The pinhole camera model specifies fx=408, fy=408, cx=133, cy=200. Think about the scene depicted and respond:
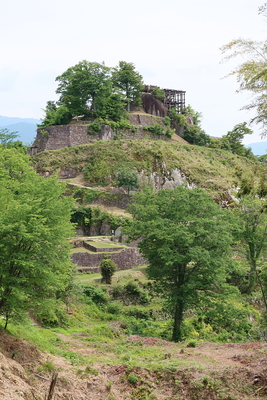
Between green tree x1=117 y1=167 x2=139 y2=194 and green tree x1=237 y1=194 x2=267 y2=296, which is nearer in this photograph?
green tree x1=237 y1=194 x2=267 y2=296

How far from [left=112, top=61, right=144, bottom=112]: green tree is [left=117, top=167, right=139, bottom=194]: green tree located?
649 inches

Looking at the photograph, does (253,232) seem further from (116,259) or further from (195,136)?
(195,136)

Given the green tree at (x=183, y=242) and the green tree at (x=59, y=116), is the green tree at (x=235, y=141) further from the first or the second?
the green tree at (x=183, y=242)

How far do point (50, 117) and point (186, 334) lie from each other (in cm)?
3994

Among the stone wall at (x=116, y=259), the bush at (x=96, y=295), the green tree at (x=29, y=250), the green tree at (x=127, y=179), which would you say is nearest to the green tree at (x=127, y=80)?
the green tree at (x=127, y=179)

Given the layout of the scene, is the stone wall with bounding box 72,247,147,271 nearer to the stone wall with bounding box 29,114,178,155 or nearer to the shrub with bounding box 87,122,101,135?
the stone wall with bounding box 29,114,178,155

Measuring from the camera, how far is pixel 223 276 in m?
18.9

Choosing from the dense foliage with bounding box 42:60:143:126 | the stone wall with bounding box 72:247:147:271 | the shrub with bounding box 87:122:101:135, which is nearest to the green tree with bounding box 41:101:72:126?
the dense foliage with bounding box 42:60:143:126

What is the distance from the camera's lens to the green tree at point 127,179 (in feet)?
140

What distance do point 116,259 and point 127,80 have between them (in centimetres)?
3331

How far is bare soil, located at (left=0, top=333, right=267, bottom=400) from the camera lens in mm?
9906

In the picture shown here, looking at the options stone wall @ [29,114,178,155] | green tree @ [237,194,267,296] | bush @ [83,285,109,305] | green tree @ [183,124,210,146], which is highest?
green tree @ [183,124,210,146]

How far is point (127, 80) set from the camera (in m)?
57.1

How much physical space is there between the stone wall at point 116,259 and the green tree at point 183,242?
35.3 ft
